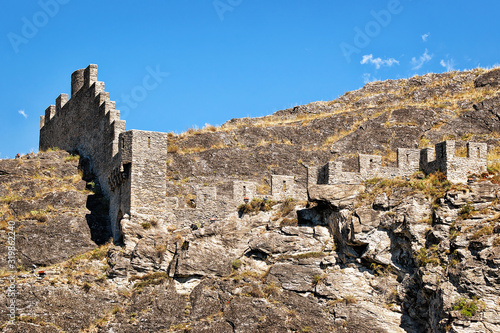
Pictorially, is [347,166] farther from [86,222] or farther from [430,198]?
[86,222]

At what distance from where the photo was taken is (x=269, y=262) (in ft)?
125

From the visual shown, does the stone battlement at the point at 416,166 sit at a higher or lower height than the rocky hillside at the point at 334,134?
lower

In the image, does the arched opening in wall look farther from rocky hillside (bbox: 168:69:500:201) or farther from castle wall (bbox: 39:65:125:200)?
rocky hillside (bbox: 168:69:500:201)

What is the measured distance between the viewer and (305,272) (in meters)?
37.0

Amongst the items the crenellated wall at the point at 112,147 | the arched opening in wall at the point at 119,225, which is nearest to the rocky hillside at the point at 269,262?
the arched opening in wall at the point at 119,225

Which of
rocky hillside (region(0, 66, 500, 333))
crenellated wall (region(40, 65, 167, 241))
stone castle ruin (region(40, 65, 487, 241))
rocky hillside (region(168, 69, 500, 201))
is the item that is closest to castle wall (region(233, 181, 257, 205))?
stone castle ruin (region(40, 65, 487, 241))

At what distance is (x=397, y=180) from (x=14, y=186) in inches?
868

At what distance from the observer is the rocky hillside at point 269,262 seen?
33719 mm

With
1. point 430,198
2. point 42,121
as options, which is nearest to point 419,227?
point 430,198

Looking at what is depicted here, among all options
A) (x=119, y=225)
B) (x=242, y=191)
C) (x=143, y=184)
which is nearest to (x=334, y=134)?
(x=242, y=191)

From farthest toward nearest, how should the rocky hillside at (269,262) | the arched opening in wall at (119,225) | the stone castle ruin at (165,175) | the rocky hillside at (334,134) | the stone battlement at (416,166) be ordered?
1. the rocky hillside at (334,134)
2. the stone castle ruin at (165,175)
3. the arched opening in wall at (119,225)
4. the stone battlement at (416,166)
5. the rocky hillside at (269,262)

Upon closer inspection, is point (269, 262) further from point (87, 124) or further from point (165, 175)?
point (87, 124)

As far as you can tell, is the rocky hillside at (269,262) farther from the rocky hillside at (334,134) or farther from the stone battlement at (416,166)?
the rocky hillside at (334,134)

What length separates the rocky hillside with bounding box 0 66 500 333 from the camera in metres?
33.7
